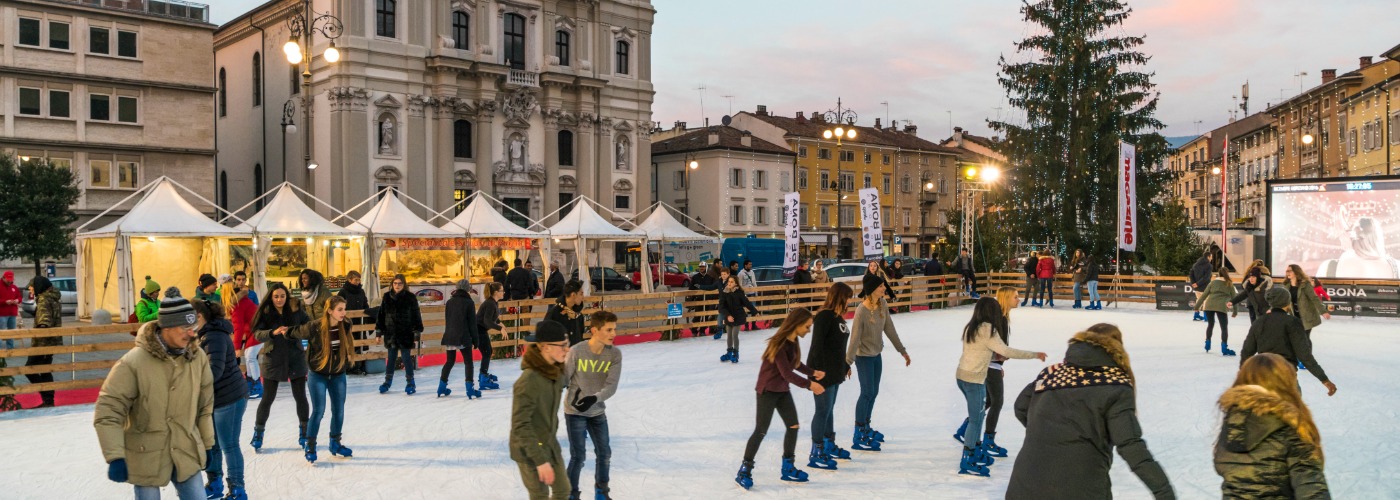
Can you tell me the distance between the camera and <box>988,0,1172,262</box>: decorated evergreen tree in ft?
126

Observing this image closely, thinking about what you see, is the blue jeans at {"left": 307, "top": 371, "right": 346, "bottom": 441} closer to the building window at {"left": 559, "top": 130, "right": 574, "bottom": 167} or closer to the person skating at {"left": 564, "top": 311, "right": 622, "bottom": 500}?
the person skating at {"left": 564, "top": 311, "right": 622, "bottom": 500}

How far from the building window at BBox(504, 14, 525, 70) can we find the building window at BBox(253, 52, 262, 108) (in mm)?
11919

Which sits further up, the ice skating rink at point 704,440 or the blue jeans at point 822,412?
the blue jeans at point 822,412

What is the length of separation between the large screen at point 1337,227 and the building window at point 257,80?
137 ft

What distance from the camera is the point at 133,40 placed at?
3791 centimetres

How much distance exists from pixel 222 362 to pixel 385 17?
3794 cm

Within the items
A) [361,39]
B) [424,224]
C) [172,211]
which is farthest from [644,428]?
[361,39]

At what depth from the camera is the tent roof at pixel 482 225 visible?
28.2 meters

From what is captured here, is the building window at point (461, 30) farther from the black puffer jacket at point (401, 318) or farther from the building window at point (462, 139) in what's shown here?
the black puffer jacket at point (401, 318)

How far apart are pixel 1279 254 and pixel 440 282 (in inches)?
916

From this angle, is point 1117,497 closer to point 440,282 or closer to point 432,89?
point 440,282

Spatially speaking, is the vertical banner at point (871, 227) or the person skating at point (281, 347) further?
the vertical banner at point (871, 227)

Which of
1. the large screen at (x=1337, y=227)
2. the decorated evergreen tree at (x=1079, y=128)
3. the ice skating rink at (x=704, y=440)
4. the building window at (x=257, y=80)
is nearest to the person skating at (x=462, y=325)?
the ice skating rink at (x=704, y=440)

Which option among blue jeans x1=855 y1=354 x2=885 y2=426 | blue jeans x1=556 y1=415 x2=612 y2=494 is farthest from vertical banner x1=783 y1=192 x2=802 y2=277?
blue jeans x1=556 y1=415 x2=612 y2=494
